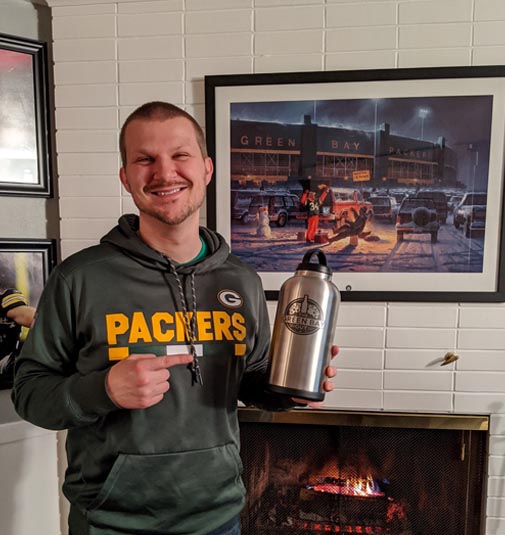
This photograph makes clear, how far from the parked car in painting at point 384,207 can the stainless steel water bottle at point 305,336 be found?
0.57 m

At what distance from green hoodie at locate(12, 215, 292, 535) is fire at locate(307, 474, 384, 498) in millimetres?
755

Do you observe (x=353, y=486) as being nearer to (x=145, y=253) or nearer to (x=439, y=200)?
(x=439, y=200)

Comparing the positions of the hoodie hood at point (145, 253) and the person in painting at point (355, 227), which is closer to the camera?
the hoodie hood at point (145, 253)

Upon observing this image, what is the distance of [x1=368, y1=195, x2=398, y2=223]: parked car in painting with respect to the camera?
132cm

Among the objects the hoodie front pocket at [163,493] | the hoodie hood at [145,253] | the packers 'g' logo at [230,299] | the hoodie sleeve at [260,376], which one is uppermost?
the hoodie hood at [145,253]

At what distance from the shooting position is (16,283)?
4.54 feet

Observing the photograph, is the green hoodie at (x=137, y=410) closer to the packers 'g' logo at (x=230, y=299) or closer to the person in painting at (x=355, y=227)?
the packers 'g' logo at (x=230, y=299)

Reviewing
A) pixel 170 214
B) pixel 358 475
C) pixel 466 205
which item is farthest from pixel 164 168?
pixel 358 475

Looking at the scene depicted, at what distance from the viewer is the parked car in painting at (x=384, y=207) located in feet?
4.33

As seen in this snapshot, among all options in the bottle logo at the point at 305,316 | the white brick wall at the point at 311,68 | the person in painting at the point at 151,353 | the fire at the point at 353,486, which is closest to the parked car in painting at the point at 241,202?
the white brick wall at the point at 311,68

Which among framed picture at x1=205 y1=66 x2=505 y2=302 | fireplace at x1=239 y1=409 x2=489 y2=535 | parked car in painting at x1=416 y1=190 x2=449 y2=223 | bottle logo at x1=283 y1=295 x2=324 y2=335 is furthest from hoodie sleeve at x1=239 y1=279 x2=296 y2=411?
parked car in painting at x1=416 y1=190 x2=449 y2=223

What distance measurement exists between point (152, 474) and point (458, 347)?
104 centimetres

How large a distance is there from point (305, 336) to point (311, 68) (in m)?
0.91

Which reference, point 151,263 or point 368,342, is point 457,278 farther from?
point 151,263
